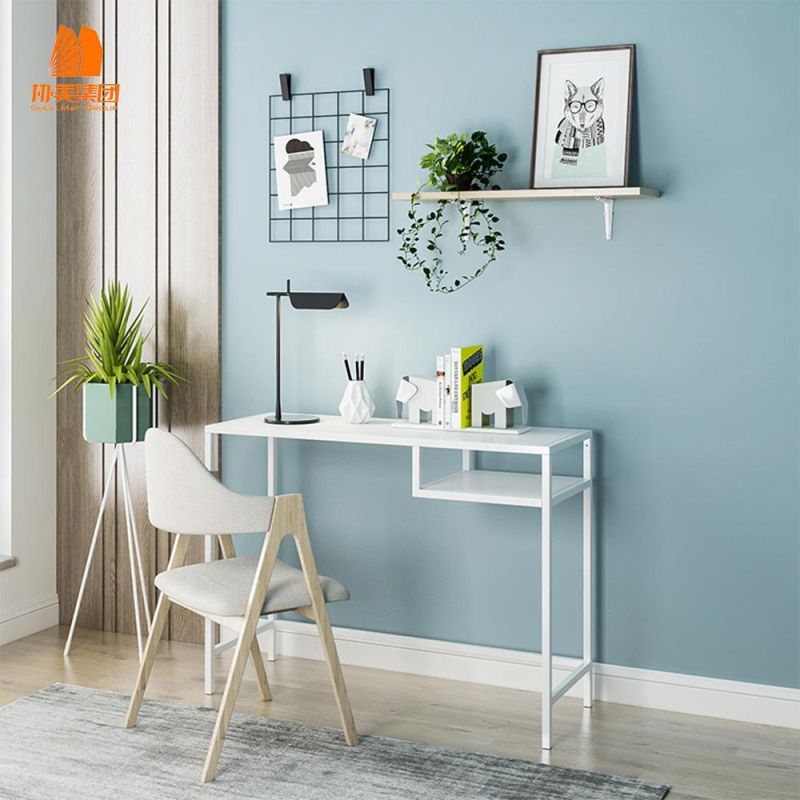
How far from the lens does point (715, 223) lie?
3252 mm

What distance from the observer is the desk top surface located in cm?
314

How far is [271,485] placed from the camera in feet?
12.7

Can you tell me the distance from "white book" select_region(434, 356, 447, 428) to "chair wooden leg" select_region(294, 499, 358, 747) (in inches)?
22.7

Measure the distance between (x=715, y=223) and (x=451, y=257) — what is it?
822mm

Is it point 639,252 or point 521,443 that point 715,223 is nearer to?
point 639,252

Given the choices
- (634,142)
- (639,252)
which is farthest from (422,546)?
(634,142)

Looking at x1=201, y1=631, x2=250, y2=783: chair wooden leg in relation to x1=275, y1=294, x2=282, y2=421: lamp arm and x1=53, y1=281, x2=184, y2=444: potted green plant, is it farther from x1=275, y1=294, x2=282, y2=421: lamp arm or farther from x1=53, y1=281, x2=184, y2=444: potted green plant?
x1=53, y1=281, x2=184, y2=444: potted green plant

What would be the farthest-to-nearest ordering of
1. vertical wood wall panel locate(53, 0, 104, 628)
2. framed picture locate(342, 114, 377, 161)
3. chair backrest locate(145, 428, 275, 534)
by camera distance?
vertical wood wall panel locate(53, 0, 104, 628) < framed picture locate(342, 114, 377, 161) < chair backrest locate(145, 428, 275, 534)

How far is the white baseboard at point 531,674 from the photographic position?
330 centimetres

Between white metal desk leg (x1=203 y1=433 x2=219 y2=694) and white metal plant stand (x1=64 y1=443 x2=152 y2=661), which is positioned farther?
white metal plant stand (x1=64 y1=443 x2=152 y2=661)

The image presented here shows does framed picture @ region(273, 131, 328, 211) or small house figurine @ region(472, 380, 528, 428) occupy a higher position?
framed picture @ region(273, 131, 328, 211)

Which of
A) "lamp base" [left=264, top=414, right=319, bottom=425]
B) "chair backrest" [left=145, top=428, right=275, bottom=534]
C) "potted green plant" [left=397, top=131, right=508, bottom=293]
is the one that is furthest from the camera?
"lamp base" [left=264, top=414, right=319, bottom=425]

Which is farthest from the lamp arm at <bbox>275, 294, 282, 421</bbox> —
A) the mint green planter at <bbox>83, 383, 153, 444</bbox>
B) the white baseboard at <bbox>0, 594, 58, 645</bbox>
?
the white baseboard at <bbox>0, 594, 58, 645</bbox>

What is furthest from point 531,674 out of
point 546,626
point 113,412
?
point 113,412
